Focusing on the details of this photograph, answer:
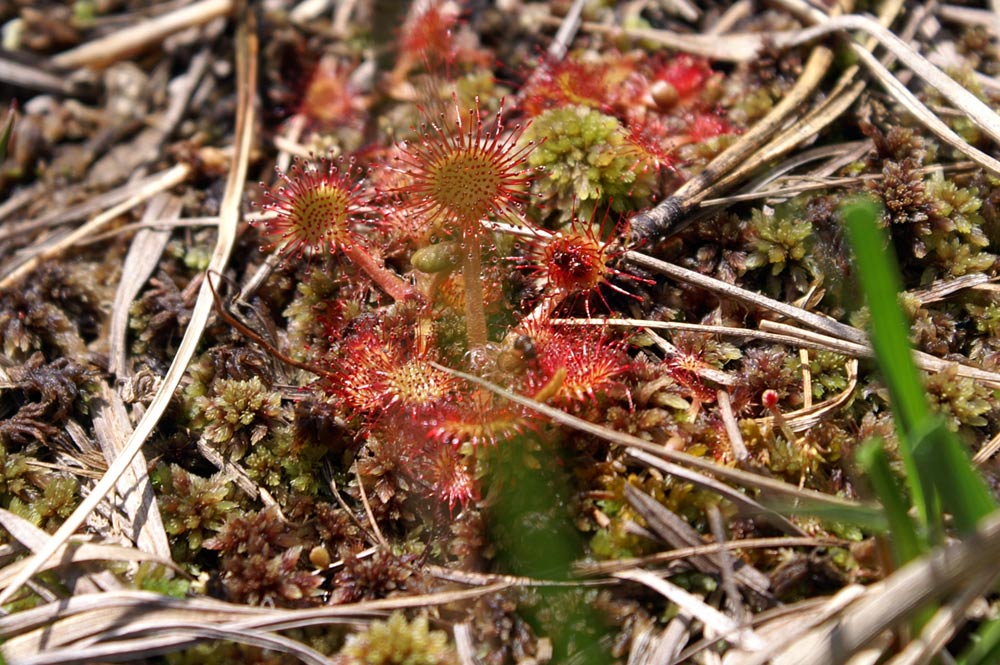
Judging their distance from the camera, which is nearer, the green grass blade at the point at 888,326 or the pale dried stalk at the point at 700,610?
the green grass blade at the point at 888,326

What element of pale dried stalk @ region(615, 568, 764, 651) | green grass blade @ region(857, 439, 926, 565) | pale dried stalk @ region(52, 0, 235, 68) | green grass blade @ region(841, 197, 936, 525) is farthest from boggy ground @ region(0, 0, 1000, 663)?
pale dried stalk @ region(52, 0, 235, 68)

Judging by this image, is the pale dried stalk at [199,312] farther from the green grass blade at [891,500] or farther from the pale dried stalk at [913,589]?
the green grass blade at [891,500]

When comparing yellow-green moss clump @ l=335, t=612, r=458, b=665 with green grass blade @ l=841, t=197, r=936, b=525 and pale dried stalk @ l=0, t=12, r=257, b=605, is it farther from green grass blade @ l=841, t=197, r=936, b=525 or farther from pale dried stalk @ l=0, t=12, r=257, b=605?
green grass blade @ l=841, t=197, r=936, b=525

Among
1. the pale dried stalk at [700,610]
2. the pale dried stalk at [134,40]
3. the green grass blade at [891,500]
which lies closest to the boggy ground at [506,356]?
the pale dried stalk at [700,610]

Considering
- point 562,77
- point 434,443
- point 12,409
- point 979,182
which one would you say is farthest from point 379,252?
point 979,182

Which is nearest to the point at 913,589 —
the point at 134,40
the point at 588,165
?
the point at 588,165

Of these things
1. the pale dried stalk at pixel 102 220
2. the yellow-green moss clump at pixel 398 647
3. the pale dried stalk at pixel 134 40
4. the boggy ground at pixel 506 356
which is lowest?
the yellow-green moss clump at pixel 398 647

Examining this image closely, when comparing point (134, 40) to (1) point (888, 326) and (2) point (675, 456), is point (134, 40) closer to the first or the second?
(2) point (675, 456)
